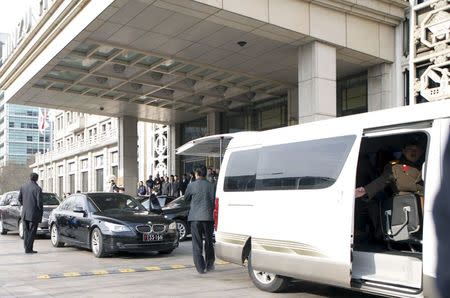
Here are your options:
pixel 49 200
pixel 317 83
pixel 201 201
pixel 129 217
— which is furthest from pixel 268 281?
pixel 49 200

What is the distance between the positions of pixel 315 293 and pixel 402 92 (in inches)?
486

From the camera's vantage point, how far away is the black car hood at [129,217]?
11.9 metres

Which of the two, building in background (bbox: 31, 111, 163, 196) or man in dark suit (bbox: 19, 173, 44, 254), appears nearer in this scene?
man in dark suit (bbox: 19, 173, 44, 254)

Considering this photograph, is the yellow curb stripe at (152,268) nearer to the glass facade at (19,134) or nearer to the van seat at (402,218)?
the van seat at (402,218)

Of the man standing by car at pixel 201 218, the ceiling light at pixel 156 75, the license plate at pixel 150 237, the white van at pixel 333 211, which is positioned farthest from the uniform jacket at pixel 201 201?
the ceiling light at pixel 156 75

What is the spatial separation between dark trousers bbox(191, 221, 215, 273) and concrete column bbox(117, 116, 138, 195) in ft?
75.3

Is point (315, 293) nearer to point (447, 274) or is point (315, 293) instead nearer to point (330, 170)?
point (330, 170)

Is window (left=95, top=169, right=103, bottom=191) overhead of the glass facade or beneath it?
beneath

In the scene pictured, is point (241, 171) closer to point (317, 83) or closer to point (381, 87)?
point (317, 83)

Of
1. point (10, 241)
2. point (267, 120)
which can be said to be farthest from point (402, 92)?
point (10, 241)

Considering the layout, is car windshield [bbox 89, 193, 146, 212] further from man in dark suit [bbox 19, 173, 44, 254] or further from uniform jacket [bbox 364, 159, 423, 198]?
uniform jacket [bbox 364, 159, 423, 198]

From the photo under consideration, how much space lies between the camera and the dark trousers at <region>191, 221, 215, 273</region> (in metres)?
9.52

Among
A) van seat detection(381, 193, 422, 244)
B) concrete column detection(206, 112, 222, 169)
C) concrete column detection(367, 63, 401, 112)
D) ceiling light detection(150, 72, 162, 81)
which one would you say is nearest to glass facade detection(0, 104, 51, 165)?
concrete column detection(206, 112, 222, 169)

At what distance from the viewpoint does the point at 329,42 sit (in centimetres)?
1672
